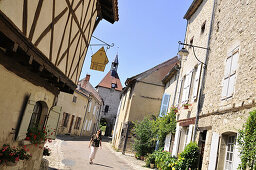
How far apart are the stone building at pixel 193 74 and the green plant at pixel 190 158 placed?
493 millimetres

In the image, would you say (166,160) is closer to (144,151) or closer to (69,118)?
(144,151)

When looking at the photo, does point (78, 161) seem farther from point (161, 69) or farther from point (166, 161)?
point (161, 69)

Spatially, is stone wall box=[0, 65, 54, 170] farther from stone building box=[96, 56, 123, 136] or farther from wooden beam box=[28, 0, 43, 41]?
stone building box=[96, 56, 123, 136]

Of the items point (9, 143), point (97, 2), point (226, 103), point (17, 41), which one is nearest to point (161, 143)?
point (226, 103)

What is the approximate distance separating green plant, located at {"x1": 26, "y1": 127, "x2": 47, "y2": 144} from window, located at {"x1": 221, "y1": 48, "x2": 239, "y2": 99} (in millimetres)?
5062

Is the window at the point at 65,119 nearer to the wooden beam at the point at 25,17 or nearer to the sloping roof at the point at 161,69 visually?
the sloping roof at the point at 161,69

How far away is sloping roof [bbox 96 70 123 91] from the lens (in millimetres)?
45719

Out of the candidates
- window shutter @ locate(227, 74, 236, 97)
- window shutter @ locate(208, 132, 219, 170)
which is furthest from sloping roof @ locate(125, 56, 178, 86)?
window shutter @ locate(208, 132, 219, 170)

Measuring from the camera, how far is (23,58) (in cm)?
457

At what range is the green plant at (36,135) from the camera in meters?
5.95

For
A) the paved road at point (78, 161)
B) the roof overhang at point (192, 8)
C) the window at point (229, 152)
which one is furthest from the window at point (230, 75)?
the roof overhang at point (192, 8)

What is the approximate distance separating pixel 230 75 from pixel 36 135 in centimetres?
542

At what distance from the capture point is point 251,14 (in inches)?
244

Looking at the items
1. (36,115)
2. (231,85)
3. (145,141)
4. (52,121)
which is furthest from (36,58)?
(145,141)
